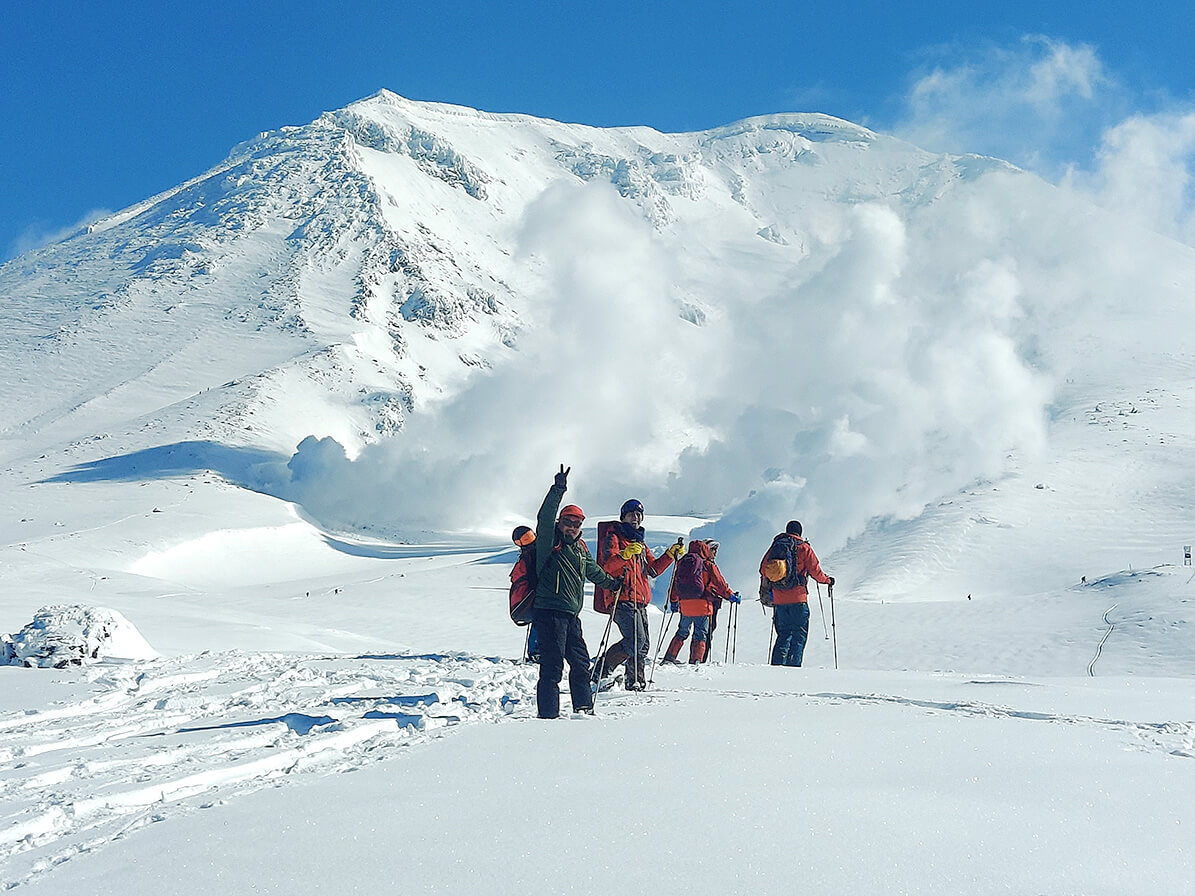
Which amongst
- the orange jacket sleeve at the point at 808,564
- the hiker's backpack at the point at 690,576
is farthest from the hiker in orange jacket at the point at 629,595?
the orange jacket sleeve at the point at 808,564

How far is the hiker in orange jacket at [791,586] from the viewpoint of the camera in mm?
12531

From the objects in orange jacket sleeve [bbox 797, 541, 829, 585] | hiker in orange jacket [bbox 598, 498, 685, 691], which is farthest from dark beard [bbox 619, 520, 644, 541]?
orange jacket sleeve [bbox 797, 541, 829, 585]

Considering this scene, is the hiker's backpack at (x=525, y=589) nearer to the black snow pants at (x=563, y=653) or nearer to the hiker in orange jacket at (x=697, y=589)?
the black snow pants at (x=563, y=653)

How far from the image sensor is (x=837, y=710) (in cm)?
734

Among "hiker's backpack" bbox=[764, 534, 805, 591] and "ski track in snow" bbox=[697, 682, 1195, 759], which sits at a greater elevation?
→ "hiker's backpack" bbox=[764, 534, 805, 591]

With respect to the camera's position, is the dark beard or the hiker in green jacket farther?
the dark beard

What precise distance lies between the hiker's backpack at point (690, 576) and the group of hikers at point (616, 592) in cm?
1

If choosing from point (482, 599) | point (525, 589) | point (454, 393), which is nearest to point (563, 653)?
point (525, 589)

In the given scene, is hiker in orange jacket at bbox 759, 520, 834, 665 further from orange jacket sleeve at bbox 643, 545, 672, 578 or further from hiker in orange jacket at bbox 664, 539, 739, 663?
orange jacket sleeve at bbox 643, 545, 672, 578

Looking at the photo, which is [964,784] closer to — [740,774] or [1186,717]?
[740,774]

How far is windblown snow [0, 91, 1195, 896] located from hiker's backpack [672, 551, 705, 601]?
1.49m

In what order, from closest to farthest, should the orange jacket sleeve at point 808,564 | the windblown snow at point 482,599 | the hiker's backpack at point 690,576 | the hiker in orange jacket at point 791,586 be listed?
the windblown snow at point 482,599, the orange jacket sleeve at point 808,564, the hiker in orange jacket at point 791,586, the hiker's backpack at point 690,576

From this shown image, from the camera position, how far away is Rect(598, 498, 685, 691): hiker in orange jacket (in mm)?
9492

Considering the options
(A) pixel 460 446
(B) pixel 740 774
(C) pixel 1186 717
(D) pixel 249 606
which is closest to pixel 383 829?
(B) pixel 740 774
